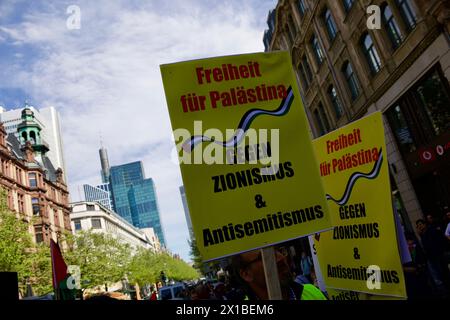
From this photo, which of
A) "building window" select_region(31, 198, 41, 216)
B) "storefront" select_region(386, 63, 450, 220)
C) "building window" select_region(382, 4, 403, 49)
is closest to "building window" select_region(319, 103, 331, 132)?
"storefront" select_region(386, 63, 450, 220)

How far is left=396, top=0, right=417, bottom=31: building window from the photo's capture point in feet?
48.2

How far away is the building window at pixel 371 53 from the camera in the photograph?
18102 mm

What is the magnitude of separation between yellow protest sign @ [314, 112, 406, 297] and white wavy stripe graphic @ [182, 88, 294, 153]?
1.24 m

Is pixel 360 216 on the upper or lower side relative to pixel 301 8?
lower

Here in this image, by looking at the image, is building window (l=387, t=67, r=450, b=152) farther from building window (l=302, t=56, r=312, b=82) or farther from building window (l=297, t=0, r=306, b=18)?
building window (l=297, t=0, r=306, b=18)

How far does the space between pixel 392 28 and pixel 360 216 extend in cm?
1468

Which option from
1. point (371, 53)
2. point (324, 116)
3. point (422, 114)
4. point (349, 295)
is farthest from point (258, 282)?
point (324, 116)

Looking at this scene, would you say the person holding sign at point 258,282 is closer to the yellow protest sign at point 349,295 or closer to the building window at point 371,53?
the yellow protest sign at point 349,295

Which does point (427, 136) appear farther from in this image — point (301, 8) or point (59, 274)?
point (301, 8)

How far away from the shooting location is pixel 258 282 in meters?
3.51

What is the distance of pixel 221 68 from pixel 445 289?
872 centimetres

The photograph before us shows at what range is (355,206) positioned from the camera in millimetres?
4414

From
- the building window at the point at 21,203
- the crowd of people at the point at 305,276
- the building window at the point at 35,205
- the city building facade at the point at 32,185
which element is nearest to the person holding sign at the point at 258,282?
the crowd of people at the point at 305,276

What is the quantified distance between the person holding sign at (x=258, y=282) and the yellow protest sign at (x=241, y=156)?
611mm
